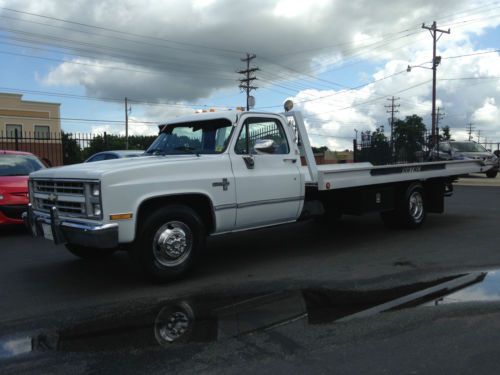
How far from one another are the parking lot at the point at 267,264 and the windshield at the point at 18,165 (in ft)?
3.82

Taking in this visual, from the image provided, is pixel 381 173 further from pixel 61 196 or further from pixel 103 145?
pixel 103 145

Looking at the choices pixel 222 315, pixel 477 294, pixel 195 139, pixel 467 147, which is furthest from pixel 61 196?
pixel 467 147

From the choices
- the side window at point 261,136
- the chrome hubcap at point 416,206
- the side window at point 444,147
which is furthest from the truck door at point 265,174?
the side window at point 444,147

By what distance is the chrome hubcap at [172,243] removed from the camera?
211 inches

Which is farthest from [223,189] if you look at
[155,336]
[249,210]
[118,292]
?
[155,336]

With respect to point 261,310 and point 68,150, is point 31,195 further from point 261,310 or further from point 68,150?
point 68,150

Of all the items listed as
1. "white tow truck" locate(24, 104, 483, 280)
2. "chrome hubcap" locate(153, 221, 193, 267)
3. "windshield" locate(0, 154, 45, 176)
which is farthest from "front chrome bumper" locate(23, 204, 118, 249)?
"windshield" locate(0, 154, 45, 176)

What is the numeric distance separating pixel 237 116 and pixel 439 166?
15.7ft

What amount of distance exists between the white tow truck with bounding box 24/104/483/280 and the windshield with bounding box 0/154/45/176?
3910 millimetres

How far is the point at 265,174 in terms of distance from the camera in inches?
250

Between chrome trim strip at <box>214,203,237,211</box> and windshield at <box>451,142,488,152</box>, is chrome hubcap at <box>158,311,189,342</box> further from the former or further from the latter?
windshield at <box>451,142,488,152</box>

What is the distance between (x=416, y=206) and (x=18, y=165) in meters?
7.92

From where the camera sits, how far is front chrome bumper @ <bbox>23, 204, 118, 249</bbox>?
4.92 m

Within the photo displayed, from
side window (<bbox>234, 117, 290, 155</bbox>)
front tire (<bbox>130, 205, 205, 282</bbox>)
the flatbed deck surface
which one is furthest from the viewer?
the flatbed deck surface
